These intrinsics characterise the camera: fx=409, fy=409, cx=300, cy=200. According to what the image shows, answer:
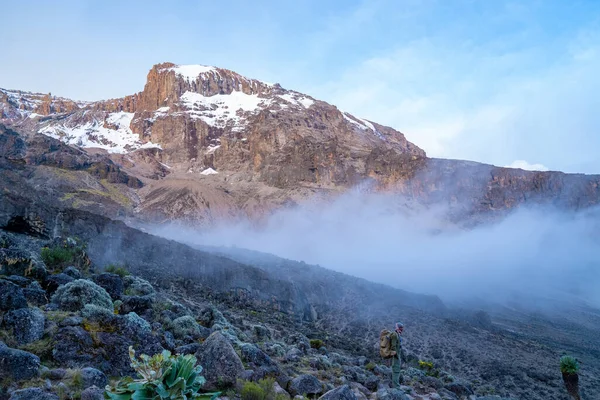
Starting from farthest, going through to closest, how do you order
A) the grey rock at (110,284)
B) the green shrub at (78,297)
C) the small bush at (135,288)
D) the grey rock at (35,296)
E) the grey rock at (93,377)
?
the small bush at (135,288) → the grey rock at (110,284) → the green shrub at (78,297) → the grey rock at (35,296) → the grey rock at (93,377)

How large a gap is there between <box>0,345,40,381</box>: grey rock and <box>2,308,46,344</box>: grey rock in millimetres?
1095

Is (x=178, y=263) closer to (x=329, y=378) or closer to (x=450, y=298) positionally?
(x=329, y=378)

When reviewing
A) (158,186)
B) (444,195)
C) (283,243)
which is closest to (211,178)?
(158,186)

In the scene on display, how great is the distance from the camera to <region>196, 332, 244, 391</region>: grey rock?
763 centimetres

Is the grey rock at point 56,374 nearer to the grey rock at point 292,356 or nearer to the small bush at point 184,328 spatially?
the small bush at point 184,328

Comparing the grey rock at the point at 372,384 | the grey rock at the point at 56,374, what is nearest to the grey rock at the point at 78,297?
the grey rock at the point at 56,374

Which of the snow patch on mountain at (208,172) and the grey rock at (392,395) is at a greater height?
the snow patch on mountain at (208,172)

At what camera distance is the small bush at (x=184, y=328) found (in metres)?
10.9

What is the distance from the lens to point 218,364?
7.88 meters

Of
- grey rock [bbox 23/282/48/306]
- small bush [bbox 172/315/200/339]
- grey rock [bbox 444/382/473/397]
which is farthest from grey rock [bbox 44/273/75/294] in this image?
grey rock [bbox 444/382/473/397]

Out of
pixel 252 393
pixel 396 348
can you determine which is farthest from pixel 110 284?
pixel 396 348

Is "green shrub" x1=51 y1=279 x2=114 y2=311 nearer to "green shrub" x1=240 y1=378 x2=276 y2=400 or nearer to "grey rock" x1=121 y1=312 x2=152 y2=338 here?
"grey rock" x1=121 y1=312 x2=152 y2=338

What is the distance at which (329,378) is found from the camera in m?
11.0

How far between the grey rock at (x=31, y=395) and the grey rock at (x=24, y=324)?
227 centimetres
